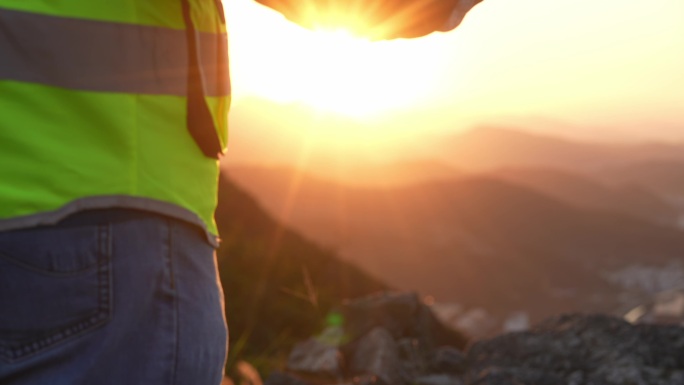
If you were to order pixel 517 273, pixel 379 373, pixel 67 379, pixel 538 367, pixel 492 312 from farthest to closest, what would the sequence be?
1. pixel 517 273
2. pixel 492 312
3. pixel 379 373
4. pixel 538 367
5. pixel 67 379

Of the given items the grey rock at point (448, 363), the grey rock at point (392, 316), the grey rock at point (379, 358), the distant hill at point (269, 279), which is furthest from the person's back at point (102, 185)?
the grey rock at point (392, 316)

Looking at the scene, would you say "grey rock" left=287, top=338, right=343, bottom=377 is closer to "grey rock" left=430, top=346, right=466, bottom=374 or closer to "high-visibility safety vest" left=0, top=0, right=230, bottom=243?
"grey rock" left=430, top=346, right=466, bottom=374

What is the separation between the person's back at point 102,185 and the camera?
1.20 meters

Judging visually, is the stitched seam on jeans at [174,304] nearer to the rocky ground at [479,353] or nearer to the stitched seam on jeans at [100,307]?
the stitched seam on jeans at [100,307]

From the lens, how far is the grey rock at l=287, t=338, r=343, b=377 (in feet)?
16.7

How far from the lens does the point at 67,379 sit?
1196 millimetres

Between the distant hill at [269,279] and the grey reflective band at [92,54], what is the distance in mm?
3114

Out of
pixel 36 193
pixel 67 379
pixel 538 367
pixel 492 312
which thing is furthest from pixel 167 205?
pixel 492 312

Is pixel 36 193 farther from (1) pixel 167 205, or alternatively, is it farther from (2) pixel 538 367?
(2) pixel 538 367

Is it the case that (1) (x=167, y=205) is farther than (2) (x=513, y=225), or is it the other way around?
(2) (x=513, y=225)

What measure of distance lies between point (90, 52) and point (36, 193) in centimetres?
24

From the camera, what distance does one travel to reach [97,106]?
124cm

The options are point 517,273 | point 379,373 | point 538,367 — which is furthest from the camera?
point 517,273

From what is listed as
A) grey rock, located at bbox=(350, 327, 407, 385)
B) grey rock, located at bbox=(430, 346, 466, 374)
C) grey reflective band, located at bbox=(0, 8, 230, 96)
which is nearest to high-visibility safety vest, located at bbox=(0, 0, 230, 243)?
grey reflective band, located at bbox=(0, 8, 230, 96)
